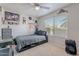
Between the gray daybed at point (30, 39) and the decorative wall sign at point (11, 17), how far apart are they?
297 mm

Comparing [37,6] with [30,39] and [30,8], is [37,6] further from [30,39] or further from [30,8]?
[30,39]

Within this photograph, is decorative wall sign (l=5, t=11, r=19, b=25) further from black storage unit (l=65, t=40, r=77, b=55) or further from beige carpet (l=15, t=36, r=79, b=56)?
black storage unit (l=65, t=40, r=77, b=55)

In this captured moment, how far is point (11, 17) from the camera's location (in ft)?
5.82

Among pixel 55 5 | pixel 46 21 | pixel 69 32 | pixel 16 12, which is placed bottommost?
pixel 69 32

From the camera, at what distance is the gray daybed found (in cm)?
178

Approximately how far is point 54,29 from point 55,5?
0.44 m

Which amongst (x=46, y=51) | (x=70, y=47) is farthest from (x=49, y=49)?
(x=70, y=47)

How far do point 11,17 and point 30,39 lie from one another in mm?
514

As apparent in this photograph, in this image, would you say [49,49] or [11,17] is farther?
[49,49]

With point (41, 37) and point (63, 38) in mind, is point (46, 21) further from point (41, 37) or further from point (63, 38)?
point (63, 38)

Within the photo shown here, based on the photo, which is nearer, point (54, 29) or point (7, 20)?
point (7, 20)

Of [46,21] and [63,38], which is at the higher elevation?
[46,21]

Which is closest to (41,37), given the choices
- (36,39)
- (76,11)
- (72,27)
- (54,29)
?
(36,39)

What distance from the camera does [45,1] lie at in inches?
72.3
